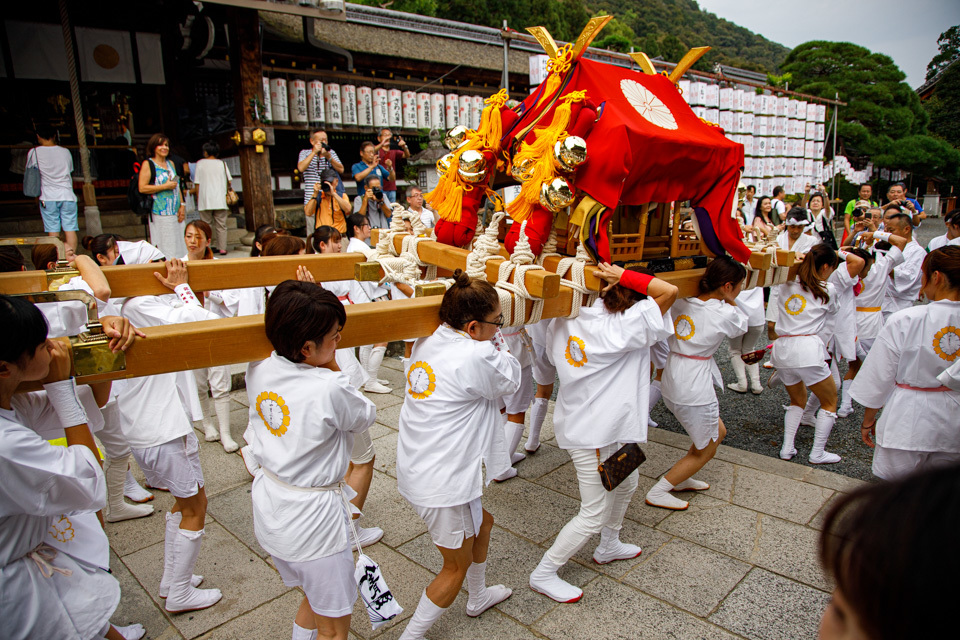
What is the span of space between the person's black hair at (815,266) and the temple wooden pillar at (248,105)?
24.8 ft

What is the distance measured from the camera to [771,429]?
17.0ft

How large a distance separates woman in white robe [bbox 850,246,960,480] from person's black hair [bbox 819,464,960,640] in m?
2.78

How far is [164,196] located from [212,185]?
1.16m

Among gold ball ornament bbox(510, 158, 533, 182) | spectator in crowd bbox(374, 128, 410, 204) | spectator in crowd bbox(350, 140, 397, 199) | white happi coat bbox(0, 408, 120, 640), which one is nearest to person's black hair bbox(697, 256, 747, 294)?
gold ball ornament bbox(510, 158, 533, 182)

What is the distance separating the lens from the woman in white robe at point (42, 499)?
162cm

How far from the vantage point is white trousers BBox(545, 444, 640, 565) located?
2830mm

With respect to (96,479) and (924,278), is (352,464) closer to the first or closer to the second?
(96,479)

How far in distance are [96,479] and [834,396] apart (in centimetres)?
483

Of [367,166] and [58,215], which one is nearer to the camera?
[58,215]

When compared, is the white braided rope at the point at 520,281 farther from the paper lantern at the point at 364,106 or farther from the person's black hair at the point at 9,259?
the paper lantern at the point at 364,106

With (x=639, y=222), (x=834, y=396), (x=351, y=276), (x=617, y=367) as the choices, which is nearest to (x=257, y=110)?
(x=351, y=276)

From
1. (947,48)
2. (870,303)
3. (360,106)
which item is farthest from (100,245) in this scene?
(947,48)

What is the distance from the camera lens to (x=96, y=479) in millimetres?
1807

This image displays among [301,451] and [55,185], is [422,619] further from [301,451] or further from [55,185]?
[55,185]
